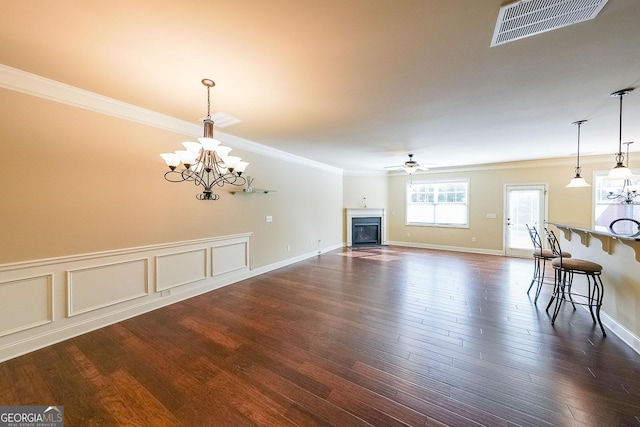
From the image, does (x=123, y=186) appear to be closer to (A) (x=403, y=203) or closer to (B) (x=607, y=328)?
(B) (x=607, y=328)

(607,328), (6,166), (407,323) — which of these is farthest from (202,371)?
(607,328)

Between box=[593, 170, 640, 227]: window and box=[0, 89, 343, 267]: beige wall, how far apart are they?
8.35m

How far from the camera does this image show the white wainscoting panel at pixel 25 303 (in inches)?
86.4

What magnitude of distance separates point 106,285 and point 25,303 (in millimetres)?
620

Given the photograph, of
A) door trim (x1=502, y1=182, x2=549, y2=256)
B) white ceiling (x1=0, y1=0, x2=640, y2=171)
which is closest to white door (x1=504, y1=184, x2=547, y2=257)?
door trim (x1=502, y1=182, x2=549, y2=256)

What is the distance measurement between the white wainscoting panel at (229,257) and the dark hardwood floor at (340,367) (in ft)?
2.51

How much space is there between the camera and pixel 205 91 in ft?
8.40

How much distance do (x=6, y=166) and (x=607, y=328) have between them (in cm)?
658

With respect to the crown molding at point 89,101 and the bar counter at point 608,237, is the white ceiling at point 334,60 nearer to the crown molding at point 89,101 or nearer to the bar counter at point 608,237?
the crown molding at point 89,101

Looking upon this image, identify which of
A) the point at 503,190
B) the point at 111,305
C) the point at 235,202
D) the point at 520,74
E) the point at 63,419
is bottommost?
the point at 63,419

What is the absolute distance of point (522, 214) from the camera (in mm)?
6387

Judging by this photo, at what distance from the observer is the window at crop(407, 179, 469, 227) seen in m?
7.24

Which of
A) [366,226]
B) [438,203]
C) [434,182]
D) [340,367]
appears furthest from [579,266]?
[366,226]

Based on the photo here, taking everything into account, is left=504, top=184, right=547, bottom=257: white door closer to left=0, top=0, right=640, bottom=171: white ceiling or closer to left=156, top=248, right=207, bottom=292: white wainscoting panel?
left=0, top=0, right=640, bottom=171: white ceiling
